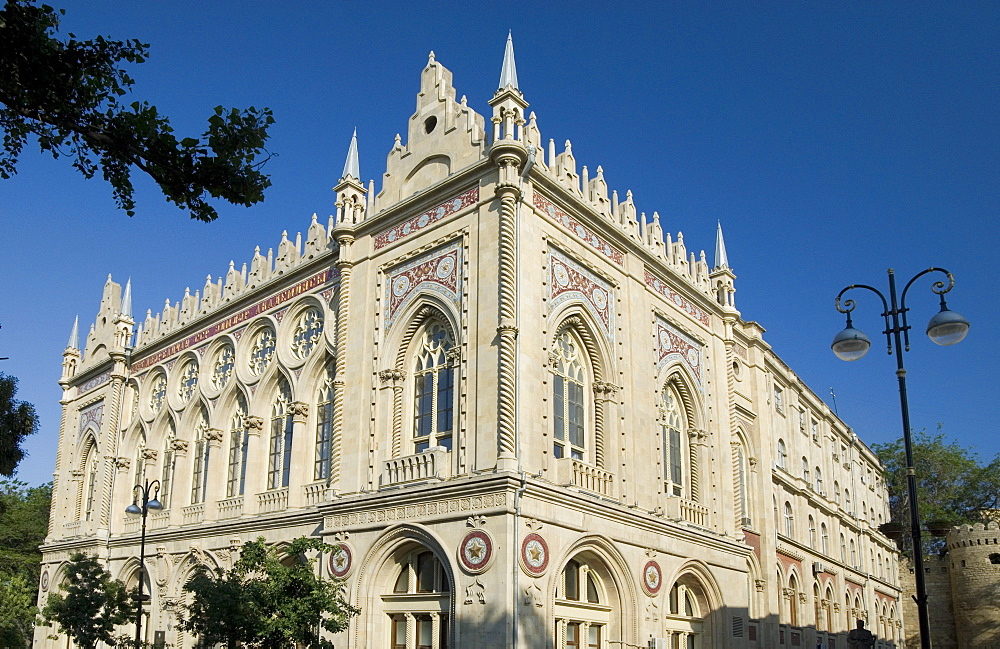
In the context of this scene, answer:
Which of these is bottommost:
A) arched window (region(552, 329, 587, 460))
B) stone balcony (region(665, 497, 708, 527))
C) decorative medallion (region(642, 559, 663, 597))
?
decorative medallion (region(642, 559, 663, 597))

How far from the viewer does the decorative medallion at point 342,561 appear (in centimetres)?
2262

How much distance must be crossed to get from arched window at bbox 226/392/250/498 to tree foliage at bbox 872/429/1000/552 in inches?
1999

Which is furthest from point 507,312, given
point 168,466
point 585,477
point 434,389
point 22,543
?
point 22,543

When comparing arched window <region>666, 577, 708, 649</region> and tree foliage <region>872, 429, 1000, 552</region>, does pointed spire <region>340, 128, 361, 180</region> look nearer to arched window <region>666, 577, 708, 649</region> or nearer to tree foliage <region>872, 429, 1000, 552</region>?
arched window <region>666, 577, 708, 649</region>

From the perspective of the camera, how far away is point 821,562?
40406mm

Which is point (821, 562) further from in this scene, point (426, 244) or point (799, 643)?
point (426, 244)

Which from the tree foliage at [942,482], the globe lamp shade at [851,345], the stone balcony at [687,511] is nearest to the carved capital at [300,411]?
the stone balcony at [687,511]

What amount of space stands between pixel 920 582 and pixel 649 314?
14.8 meters

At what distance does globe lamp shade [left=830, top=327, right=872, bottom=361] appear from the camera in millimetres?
14227

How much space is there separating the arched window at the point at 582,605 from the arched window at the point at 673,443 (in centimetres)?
448

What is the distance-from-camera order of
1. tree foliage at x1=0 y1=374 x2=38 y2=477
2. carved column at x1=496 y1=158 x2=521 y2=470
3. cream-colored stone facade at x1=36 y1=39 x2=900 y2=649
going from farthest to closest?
cream-colored stone facade at x1=36 y1=39 x2=900 y2=649 → carved column at x1=496 y1=158 x2=521 y2=470 → tree foliage at x1=0 y1=374 x2=38 y2=477

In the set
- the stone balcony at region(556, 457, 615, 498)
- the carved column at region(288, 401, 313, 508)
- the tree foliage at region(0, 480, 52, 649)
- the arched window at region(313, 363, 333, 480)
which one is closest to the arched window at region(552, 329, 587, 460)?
the stone balcony at region(556, 457, 615, 498)

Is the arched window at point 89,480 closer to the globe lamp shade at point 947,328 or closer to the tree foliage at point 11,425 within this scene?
the tree foliage at point 11,425

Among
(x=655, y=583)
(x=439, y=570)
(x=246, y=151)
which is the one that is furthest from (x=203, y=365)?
(x=246, y=151)
